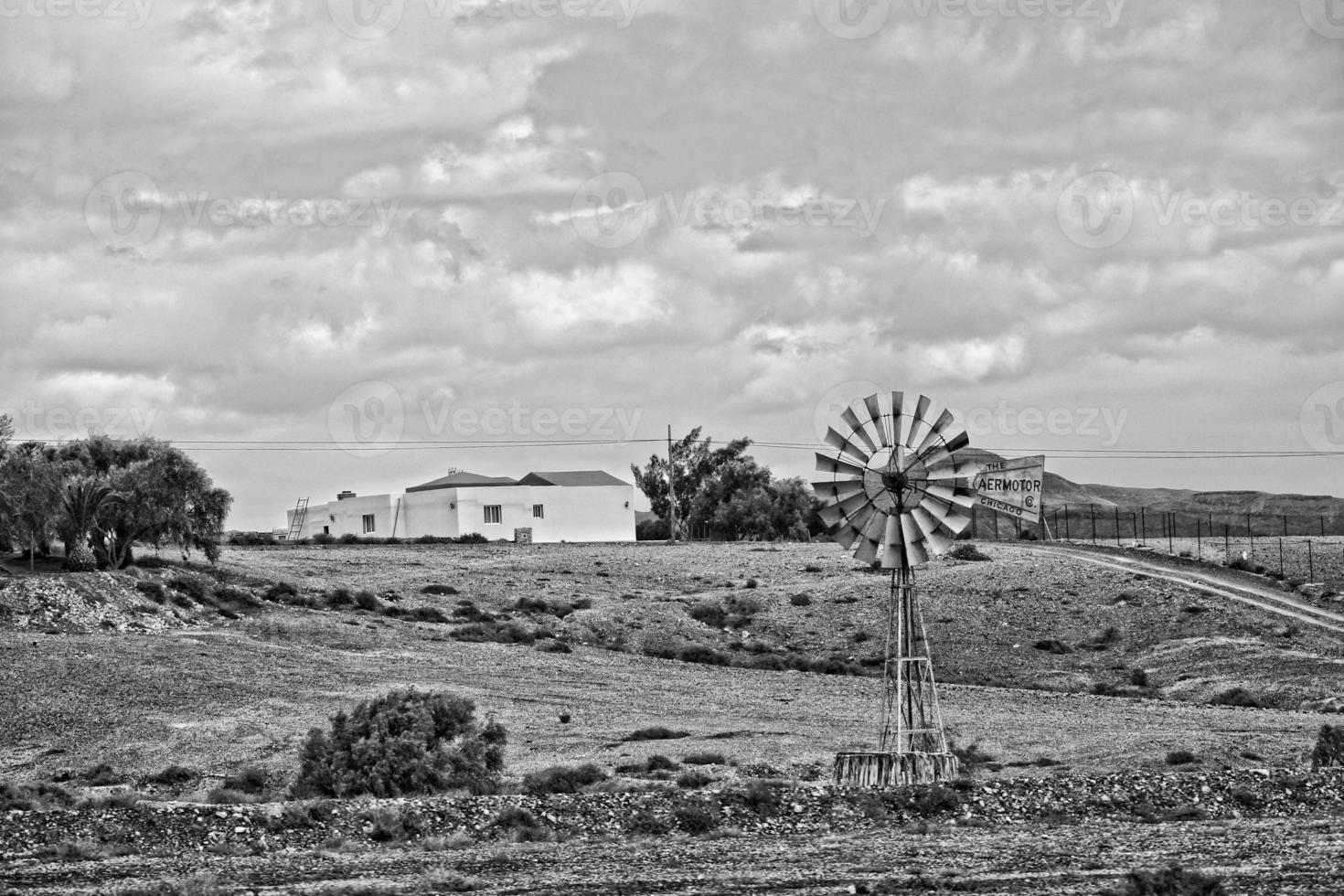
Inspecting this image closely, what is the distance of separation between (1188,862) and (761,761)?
1361 cm

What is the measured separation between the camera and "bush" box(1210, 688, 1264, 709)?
144 ft

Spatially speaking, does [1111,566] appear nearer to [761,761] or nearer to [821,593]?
[821,593]

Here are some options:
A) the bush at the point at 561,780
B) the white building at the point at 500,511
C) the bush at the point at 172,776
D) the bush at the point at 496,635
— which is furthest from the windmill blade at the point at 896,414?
the white building at the point at 500,511

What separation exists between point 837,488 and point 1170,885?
9.76 meters

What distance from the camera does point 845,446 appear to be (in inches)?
975

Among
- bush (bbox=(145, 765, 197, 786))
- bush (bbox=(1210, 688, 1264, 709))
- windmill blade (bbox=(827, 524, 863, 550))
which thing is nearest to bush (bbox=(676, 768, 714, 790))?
windmill blade (bbox=(827, 524, 863, 550))

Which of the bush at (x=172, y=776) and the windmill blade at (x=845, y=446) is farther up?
the windmill blade at (x=845, y=446)

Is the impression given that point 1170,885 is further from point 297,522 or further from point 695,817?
point 297,522

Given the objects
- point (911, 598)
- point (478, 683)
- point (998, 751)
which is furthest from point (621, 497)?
point (911, 598)

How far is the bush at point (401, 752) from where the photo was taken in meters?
26.7

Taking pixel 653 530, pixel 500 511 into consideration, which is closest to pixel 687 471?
pixel 653 530

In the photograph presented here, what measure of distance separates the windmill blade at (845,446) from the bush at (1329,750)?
30.4ft

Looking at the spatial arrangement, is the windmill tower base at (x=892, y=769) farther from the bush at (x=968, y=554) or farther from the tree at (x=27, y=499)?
the bush at (x=968, y=554)

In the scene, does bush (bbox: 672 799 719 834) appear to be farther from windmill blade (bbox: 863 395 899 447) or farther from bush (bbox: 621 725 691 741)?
bush (bbox: 621 725 691 741)
